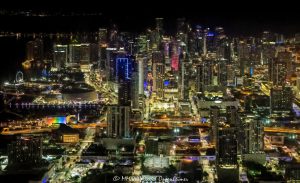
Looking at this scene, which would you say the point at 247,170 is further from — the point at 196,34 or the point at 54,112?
the point at 196,34

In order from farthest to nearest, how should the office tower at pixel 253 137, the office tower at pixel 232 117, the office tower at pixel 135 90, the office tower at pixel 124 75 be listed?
the office tower at pixel 124 75 → the office tower at pixel 135 90 → the office tower at pixel 232 117 → the office tower at pixel 253 137

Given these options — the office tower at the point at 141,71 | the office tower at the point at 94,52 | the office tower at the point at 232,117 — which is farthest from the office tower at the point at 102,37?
the office tower at the point at 232,117

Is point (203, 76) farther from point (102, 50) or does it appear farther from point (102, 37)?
point (102, 50)

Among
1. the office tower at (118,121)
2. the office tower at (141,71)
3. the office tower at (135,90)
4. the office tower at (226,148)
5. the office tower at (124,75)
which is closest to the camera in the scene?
the office tower at (226,148)

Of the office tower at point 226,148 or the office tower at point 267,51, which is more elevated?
the office tower at point 267,51

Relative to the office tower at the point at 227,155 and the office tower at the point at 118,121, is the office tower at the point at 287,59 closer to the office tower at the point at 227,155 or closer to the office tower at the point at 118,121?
the office tower at the point at 118,121

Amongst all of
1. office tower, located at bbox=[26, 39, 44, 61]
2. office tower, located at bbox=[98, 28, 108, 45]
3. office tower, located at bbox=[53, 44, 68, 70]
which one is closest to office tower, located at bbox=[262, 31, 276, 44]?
office tower, located at bbox=[98, 28, 108, 45]

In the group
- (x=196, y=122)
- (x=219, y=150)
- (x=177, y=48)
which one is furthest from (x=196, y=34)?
(x=219, y=150)
